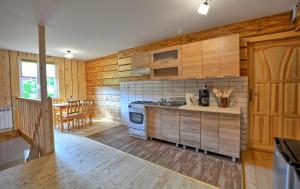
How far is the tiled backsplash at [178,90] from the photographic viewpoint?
278 cm

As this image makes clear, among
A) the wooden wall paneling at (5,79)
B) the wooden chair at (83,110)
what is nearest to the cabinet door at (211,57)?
the wooden chair at (83,110)

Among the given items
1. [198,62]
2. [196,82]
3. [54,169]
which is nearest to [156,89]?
[196,82]

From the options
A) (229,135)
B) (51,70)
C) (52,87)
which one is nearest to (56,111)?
(52,87)

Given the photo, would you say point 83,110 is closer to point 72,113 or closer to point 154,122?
point 72,113

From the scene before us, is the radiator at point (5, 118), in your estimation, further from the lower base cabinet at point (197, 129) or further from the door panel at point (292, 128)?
the door panel at point (292, 128)

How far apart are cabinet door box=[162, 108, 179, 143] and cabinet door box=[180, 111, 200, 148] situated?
0.38 ft

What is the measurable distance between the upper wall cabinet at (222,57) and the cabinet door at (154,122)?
1.31 meters

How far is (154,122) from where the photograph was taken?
3.45 meters

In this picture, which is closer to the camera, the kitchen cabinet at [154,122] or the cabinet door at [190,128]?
the cabinet door at [190,128]

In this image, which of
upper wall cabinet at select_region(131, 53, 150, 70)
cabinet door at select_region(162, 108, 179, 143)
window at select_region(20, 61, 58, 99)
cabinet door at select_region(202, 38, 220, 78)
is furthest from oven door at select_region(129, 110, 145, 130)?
window at select_region(20, 61, 58, 99)

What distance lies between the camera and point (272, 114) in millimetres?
2666

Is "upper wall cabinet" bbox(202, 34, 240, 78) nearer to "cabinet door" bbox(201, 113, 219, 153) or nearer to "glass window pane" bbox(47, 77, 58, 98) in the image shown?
"cabinet door" bbox(201, 113, 219, 153)

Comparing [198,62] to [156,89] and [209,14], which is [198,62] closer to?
[209,14]

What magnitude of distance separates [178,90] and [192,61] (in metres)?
0.84
